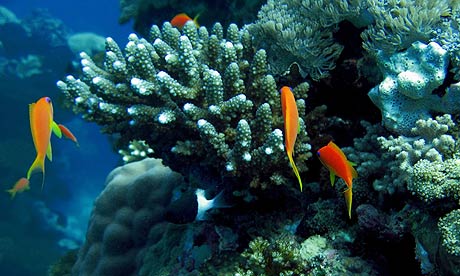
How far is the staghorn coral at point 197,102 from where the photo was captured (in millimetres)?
3074

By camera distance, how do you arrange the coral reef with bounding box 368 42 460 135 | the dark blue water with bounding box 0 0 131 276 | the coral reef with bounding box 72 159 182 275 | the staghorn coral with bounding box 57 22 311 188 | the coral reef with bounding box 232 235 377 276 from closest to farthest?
the coral reef with bounding box 232 235 377 276
the coral reef with bounding box 368 42 460 135
the staghorn coral with bounding box 57 22 311 188
the coral reef with bounding box 72 159 182 275
the dark blue water with bounding box 0 0 131 276

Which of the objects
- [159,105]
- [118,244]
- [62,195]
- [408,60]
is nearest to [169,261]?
[118,244]

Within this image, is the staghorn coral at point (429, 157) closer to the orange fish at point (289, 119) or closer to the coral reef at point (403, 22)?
the coral reef at point (403, 22)

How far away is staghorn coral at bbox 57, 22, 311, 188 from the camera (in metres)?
3.07

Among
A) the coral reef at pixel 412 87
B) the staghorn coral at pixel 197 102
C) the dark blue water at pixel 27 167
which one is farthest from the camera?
the dark blue water at pixel 27 167

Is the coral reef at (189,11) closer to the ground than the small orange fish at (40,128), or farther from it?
farther from it

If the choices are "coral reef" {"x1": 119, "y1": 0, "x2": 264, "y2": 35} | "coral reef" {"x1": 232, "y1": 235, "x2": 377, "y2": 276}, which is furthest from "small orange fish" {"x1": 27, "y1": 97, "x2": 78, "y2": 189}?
"coral reef" {"x1": 119, "y1": 0, "x2": 264, "y2": 35}

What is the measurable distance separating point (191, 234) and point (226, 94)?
1.49 m

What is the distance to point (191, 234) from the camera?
3721 mm

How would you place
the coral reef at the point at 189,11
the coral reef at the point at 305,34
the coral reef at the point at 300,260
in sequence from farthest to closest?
the coral reef at the point at 189,11, the coral reef at the point at 305,34, the coral reef at the point at 300,260

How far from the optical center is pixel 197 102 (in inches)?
133

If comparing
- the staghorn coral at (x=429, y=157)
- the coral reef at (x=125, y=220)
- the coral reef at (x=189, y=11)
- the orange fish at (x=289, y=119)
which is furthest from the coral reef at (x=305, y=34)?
the coral reef at (x=189, y=11)

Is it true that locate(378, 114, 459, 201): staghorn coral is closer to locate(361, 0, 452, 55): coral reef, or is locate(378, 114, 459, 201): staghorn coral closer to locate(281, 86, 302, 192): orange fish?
locate(361, 0, 452, 55): coral reef

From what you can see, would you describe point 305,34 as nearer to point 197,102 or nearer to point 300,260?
point 197,102
